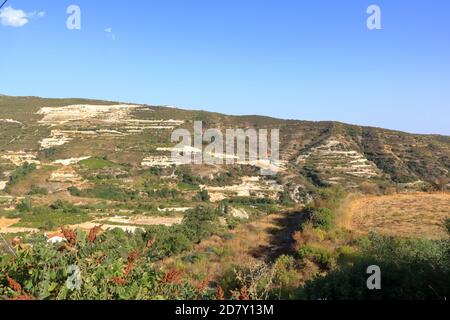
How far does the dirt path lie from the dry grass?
2.29 m

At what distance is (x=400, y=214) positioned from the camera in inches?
650

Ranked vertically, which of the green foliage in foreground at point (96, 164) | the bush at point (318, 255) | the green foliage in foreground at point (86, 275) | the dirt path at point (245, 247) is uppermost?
the green foliage in foreground at point (86, 275)

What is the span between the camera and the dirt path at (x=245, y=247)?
13.5m

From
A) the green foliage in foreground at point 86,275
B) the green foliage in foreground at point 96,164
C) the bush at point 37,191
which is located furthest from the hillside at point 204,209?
the green foliage in foreground at point 96,164

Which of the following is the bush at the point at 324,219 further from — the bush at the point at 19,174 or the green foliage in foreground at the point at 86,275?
the bush at the point at 19,174

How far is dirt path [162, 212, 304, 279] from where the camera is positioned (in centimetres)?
1354

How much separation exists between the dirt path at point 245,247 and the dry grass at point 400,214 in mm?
2285

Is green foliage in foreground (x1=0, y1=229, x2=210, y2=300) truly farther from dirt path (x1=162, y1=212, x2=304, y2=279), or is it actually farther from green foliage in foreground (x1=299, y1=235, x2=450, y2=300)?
dirt path (x1=162, y1=212, x2=304, y2=279)

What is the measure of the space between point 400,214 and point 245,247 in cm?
585

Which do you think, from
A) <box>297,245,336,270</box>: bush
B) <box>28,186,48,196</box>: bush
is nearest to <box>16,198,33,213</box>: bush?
<box>28,186,48,196</box>: bush
